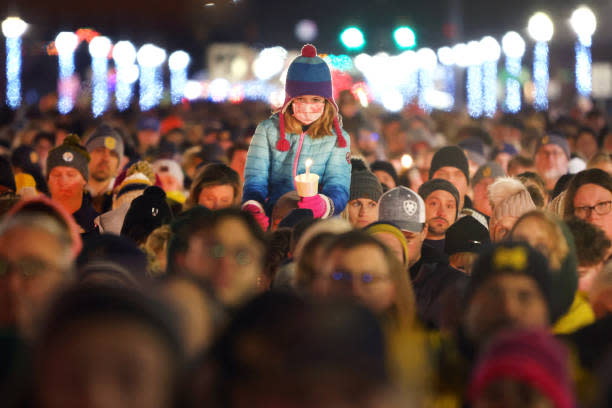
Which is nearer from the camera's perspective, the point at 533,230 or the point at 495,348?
the point at 495,348

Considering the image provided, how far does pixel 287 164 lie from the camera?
7770 millimetres

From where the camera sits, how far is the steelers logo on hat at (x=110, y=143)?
1161 centimetres

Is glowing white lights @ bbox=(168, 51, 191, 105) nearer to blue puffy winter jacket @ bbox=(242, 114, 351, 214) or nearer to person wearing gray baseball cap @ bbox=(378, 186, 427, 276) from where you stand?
person wearing gray baseball cap @ bbox=(378, 186, 427, 276)

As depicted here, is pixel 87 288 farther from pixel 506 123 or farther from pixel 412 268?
pixel 506 123

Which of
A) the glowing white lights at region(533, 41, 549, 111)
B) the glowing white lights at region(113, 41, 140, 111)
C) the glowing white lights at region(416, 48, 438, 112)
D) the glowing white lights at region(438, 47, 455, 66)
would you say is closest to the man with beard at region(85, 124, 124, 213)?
the glowing white lights at region(533, 41, 549, 111)

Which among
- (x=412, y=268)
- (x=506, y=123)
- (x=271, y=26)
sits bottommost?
(x=412, y=268)

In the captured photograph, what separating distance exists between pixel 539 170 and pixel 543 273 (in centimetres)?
814

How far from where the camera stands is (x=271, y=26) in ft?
226

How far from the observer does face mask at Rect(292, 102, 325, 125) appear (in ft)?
25.3

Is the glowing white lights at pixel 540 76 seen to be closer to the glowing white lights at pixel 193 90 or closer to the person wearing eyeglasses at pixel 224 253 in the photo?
the glowing white lights at pixel 193 90

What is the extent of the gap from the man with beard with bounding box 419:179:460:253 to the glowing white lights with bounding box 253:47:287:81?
5104 centimetres

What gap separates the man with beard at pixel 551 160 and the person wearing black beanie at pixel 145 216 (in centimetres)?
585

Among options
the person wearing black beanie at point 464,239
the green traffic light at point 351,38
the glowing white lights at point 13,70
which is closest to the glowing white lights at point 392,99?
the glowing white lights at point 13,70

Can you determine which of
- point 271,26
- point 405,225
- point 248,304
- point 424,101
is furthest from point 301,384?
point 271,26
